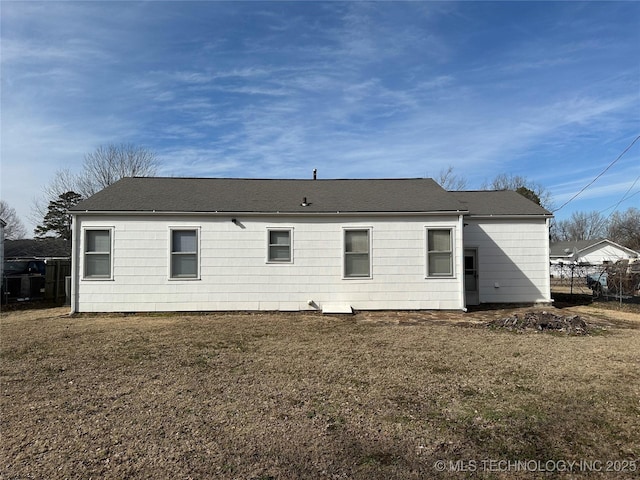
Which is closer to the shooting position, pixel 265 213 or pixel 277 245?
pixel 265 213

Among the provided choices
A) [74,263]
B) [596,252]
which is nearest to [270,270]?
[74,263]

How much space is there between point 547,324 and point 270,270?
22.1ft

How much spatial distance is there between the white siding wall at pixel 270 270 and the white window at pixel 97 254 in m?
0.28

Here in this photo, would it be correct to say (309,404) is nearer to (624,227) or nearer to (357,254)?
(357,254)

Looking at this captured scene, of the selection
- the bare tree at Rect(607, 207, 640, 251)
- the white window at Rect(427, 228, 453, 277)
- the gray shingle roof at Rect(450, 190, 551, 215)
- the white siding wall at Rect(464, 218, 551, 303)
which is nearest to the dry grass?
the white window at Rect(427, 228, 453, 277)

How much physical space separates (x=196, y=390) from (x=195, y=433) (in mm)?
1181

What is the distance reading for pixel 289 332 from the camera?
8.38m

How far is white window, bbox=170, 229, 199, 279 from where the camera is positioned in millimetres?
11266

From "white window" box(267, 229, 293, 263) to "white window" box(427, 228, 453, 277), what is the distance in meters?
3.84

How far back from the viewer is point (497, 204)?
13703mm

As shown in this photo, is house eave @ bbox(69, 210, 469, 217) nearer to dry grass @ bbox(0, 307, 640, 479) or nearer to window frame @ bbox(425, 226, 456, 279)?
window frame @ bbox(425, 226, 456, 279)

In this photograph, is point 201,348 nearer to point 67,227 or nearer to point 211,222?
point 211,222

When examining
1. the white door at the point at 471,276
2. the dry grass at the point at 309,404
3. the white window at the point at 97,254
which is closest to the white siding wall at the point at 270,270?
the white window at the point at 97,254

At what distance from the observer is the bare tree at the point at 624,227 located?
42.1 m
